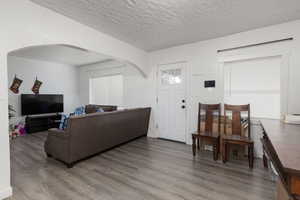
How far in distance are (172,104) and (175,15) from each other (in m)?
2.25

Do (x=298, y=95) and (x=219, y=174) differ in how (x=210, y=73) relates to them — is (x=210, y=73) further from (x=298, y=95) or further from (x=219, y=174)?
(x=219, y=174)

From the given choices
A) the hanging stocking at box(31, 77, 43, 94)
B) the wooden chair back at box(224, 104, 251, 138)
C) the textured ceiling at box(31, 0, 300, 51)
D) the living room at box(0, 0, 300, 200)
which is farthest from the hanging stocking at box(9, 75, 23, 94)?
the wooden chair back at box(224, 104, 251, 138)

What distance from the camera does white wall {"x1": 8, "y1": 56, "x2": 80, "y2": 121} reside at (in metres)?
4.84

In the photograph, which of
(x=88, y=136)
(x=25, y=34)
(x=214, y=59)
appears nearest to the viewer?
(x=25, y=34)

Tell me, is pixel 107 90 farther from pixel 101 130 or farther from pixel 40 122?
pixel 101 130

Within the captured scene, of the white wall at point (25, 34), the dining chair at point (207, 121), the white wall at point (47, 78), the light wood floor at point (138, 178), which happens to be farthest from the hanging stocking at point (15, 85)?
the dining chair at point (207, 121)

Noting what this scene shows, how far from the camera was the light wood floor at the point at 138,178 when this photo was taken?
186cm

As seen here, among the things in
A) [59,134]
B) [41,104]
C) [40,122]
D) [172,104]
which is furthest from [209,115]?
[41,104]

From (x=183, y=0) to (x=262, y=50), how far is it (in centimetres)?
197

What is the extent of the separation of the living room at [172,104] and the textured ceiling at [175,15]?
0.02 metres

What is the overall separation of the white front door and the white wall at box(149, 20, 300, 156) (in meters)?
0.18

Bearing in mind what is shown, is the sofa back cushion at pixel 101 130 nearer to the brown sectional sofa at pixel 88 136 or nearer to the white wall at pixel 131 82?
the brown sectional sofa at pixel 88 136

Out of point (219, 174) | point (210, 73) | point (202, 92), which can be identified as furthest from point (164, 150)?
point (210, 73)

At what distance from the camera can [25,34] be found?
1938 mm
